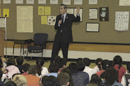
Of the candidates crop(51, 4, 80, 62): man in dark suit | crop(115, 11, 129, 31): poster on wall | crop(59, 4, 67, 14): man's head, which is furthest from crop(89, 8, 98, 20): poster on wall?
crop(59, 4, 67, 14): man's head

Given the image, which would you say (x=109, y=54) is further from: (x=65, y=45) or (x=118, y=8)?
(x=65, y=45)

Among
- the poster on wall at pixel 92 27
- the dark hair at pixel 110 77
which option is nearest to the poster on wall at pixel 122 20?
the poster on wall at pixel 92 27

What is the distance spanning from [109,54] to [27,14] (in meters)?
3.18

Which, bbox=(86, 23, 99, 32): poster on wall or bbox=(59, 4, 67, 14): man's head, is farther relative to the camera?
bbox=(86, 23, 99, 32): poster on wall

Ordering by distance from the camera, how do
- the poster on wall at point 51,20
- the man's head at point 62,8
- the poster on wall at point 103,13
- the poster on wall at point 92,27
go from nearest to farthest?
the man's head at point 62,8
the poster on wall at point 103,13
the poster on wall at point 92,27
the poster on wall at point 51,20

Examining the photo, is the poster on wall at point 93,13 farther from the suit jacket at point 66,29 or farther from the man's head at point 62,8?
the man's head at point 62,8

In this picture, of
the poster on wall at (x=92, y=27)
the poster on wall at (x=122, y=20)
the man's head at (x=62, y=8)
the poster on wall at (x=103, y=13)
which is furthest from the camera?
the poster on wall at (x=92, y=27)

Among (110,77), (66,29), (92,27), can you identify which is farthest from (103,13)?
(110,77)

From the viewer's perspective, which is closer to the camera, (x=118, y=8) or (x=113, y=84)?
(x=113, y=84)

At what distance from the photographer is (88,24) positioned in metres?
7.01

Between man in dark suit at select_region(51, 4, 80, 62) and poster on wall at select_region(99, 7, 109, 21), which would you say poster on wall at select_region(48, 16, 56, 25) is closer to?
poster on wall at select_region(99, 7, 109, 21)

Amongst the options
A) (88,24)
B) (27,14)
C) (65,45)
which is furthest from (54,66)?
(27,14)

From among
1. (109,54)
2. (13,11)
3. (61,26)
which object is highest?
(13,11)

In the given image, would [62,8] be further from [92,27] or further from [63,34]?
[92,27]
